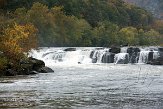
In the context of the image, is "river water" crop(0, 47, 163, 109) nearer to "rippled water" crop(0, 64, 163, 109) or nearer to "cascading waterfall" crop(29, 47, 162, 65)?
"rippled water" crop(0, 64, 163, 109)

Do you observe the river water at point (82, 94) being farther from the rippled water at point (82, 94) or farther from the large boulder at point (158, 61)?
the large boulder at point (158, 61)

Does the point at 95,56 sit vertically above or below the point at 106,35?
below

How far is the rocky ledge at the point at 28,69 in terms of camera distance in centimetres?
4862

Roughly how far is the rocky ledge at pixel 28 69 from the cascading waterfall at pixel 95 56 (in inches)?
835

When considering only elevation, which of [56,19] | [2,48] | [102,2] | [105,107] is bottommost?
[105,107]

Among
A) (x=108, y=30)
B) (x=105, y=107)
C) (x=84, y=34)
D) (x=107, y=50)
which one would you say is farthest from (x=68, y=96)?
(x=108, y=30)

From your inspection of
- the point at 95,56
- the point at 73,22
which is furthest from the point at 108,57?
the point at 73,22

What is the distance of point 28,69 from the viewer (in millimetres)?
51500

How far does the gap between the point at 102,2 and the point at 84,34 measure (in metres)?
49.5

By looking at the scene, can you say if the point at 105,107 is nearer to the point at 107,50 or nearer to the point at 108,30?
the point at 107,50

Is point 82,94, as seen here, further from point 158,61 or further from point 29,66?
point 158,61

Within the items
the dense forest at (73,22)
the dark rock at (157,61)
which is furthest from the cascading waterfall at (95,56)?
the dense forest at (73,22)

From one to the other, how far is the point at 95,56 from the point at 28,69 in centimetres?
2690

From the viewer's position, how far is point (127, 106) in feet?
88.3
